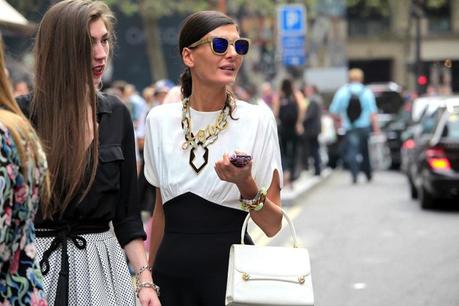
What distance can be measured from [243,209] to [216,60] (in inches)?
22.0

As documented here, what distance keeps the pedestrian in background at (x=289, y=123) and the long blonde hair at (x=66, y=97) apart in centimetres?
1409

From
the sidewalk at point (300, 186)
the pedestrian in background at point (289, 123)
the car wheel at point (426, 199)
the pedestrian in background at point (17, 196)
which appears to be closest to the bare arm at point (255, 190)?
the pedestrian in background at point (17, 196)

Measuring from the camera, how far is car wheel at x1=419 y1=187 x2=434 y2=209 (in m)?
15.1

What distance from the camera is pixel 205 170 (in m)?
4.00

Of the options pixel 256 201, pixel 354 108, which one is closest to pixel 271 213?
pixel 256 201

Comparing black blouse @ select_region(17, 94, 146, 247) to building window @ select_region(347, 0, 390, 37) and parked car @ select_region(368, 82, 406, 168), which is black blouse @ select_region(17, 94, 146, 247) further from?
building window @ select_region(347, 0, 390, 37)

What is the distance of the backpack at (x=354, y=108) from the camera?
63.5 ft

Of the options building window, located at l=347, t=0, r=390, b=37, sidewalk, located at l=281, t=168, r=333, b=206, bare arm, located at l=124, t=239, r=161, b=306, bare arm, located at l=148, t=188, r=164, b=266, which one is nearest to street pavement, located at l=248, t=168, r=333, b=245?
sidewalk, located at l=281, t=168, r=333, b=206

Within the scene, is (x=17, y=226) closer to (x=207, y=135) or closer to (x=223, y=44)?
(x=207, y=135)

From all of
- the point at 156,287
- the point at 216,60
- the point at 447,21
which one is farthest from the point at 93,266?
the point at 447,21

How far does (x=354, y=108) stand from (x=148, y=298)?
15847 millimetres

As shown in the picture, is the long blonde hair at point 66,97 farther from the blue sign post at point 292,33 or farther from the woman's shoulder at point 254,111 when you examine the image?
the blue sign post at point 292,33

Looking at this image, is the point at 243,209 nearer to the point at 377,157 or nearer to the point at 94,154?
the point at 94,154

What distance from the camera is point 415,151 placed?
16203 mm
